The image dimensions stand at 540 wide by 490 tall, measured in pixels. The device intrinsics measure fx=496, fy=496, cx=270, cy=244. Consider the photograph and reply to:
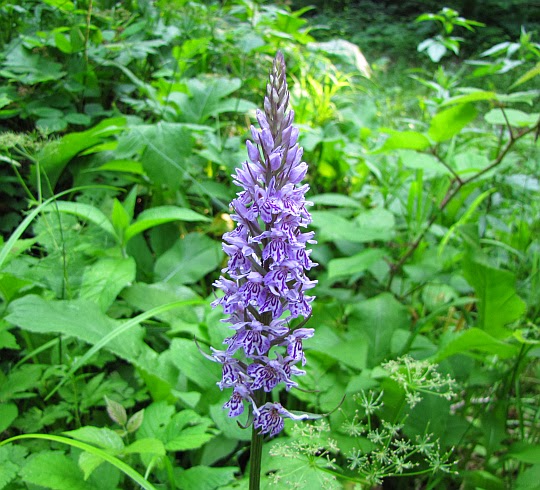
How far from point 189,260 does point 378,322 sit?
1072mm

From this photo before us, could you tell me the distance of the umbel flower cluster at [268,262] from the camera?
1132 mm

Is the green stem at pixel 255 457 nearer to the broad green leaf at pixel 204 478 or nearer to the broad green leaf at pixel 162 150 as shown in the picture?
the broad green leaf at pixel 204 478

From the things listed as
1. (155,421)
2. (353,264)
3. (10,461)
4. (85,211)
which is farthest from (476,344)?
(85,211)

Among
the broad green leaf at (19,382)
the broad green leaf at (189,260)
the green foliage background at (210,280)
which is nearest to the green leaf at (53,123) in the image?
the green foliage background at (210,280)

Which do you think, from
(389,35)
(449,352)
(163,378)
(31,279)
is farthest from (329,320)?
(389,35)

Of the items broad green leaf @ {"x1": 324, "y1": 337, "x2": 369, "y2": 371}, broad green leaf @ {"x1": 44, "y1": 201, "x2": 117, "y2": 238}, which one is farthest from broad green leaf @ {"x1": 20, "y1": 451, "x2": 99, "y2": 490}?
Answer: broad green leaf @ {"x1": 44, "y1": 201, "x2": 117, "y2": 238}

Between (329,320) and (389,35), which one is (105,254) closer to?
(329,320)

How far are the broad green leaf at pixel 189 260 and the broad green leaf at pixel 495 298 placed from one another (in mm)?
1296

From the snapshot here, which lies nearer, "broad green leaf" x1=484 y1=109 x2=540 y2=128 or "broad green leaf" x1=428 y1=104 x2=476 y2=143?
"broad green leaf" x1=484 y1=109 x2=540 y2=128

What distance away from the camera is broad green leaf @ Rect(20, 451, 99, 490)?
4.61 feet

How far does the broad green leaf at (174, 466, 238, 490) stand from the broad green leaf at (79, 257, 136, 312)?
29.6 inches

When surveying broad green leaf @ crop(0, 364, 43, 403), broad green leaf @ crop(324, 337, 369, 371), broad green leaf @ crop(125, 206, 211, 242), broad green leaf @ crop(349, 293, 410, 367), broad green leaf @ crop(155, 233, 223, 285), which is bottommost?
broad green leaf @ crop(155, 233, 223, 285)

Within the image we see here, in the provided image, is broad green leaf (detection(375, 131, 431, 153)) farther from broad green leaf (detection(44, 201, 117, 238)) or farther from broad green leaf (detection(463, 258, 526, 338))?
broad green leaf (detection(44, 201, 117, 238))

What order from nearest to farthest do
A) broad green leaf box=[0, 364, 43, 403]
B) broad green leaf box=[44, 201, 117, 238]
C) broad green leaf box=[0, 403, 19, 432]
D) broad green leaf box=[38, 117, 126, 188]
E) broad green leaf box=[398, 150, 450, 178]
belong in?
1. broad green leaf box=[0, 403, 19, 432]
2. broad green leaf box=[0, 364, 43, 403]
3. broad green leaf box=[44, 201, 117, 238]
4. broad green leaf box=[398, 150, 450, 178]
5. broad green leaf box=[38, 117, 126, 188]
